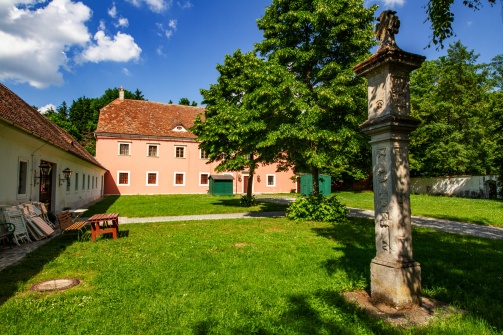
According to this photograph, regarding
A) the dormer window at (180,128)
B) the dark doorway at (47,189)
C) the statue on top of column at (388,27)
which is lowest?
the dark doorway at (47,189)

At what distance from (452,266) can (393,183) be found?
10.8 ft

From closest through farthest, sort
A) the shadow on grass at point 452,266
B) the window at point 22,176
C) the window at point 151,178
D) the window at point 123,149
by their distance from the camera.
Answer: the shadow on grass at point 452,266, the window at point 22,176, the window at point 123,149, the window at point 151,178

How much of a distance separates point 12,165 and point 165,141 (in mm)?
26666

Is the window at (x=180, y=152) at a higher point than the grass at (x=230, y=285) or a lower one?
higher

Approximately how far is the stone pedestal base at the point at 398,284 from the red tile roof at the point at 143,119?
112 feet

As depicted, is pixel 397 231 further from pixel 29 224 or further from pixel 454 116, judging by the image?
pixel 454 116

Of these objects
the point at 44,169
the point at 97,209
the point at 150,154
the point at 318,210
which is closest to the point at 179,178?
the point at 150,154

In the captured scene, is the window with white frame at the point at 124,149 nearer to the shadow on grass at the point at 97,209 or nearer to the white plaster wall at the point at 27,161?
the shadow on grass at the point at 97,209

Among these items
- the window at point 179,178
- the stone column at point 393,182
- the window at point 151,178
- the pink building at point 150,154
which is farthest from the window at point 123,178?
the stone column at point 393,182

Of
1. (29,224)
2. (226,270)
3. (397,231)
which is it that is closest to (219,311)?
(226,270)

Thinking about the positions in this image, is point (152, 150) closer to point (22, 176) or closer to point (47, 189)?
point (47, 189)

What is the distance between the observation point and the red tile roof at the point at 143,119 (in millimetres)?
35062

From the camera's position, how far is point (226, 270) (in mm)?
5836

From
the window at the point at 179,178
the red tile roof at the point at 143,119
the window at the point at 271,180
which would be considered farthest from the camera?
the window at the point at 271,180
